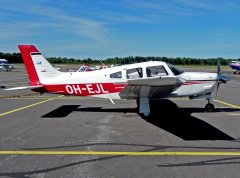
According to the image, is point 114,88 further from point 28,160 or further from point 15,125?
point 28,160

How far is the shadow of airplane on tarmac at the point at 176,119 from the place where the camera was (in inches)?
316

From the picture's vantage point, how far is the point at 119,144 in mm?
7059

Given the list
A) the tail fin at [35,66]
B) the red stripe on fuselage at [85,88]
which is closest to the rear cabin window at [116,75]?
the red stripe on fuselage at [85,88]

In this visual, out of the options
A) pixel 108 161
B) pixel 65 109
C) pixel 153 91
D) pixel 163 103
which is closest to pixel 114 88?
pixel 153 91

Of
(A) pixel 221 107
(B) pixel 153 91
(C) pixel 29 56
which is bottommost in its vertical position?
(A) pixel 221 107

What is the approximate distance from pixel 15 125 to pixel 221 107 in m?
8.83

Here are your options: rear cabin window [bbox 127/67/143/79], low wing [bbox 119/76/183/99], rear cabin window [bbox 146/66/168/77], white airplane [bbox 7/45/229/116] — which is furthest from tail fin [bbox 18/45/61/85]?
rear cabin window [bbox 146/66/168/77]

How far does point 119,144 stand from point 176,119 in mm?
3833

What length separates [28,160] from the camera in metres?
5.83

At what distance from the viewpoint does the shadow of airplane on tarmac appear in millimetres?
8031

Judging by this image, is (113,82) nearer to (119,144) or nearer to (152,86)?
(152,86)

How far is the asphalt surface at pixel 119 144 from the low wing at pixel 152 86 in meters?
0.83

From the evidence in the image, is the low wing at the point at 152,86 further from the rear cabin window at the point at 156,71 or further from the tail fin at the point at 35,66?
the tail fin at the point at 35,66

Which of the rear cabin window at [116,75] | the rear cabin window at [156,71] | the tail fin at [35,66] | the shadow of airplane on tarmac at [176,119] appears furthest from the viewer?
the tail fin at [35,66]
